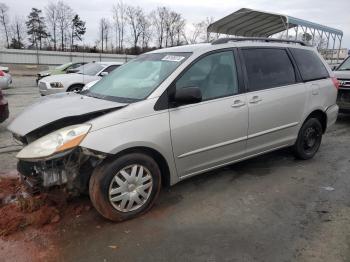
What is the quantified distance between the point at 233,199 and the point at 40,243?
213 centimetres

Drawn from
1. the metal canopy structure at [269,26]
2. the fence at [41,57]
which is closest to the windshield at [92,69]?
the metal canopy structure at [269,26]

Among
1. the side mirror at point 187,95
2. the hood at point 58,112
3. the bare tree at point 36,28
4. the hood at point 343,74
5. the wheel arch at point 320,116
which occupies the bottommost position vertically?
the wheel arch at point 320,116

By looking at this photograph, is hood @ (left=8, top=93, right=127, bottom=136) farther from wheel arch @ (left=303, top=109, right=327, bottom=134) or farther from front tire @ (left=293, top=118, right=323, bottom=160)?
wheel arch @ (left=303, top=109, right=327, bottom=134)

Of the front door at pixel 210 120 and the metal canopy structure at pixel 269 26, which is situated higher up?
the metal canopy structure at pixel 269 26

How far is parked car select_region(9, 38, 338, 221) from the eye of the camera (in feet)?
10.5

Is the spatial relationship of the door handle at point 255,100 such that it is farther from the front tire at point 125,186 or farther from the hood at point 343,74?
the hood at point 343,74

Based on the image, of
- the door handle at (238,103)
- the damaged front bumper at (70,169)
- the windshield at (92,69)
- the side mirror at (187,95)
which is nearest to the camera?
the damaged front bumper at (70,169)

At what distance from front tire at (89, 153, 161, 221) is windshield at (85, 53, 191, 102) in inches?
28.1

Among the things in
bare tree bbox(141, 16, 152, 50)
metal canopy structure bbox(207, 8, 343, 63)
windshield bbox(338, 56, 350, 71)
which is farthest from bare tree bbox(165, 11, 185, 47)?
windshield bbox(338, 56, 350, 71)

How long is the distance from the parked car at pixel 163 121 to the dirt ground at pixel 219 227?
0.31 metres

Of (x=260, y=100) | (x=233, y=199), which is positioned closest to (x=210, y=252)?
(x=233, y=199)

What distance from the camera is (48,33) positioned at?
5331 centimetres

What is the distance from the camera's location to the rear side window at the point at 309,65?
16.4 ft

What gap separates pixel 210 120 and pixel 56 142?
1662mm
